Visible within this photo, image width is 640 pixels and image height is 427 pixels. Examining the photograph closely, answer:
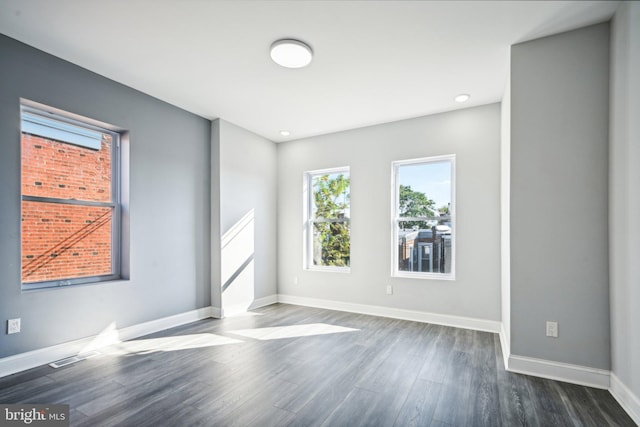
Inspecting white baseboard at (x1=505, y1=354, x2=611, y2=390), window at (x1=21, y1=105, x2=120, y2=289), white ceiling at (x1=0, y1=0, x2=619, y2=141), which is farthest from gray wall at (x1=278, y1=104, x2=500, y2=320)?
window at (x1=21, y1=105, x2=120, y2=289)

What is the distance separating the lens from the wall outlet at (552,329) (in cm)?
249

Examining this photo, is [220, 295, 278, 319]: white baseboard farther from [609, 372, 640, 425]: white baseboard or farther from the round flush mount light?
[609, 372, 640, 425]: white baseboard

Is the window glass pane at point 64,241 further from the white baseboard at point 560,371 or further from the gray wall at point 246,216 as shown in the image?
the white baseboard at point 560,371

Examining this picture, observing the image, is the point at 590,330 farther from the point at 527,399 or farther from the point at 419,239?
the point at 419,239

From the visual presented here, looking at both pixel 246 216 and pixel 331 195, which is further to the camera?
pixel 331 195

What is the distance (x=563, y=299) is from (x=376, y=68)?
8.28 ft

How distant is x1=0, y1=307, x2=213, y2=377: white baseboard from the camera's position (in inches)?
101

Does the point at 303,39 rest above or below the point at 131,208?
above

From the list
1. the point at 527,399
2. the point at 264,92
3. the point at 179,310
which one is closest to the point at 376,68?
the point at 264,92

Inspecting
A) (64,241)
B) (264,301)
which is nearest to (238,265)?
(264,301)

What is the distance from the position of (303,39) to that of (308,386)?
8.96ft

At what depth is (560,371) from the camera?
2465mm

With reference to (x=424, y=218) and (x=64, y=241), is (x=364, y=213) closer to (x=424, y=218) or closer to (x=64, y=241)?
(x=424, y=218)

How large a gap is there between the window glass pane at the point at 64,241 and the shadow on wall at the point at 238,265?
1.40 metres
